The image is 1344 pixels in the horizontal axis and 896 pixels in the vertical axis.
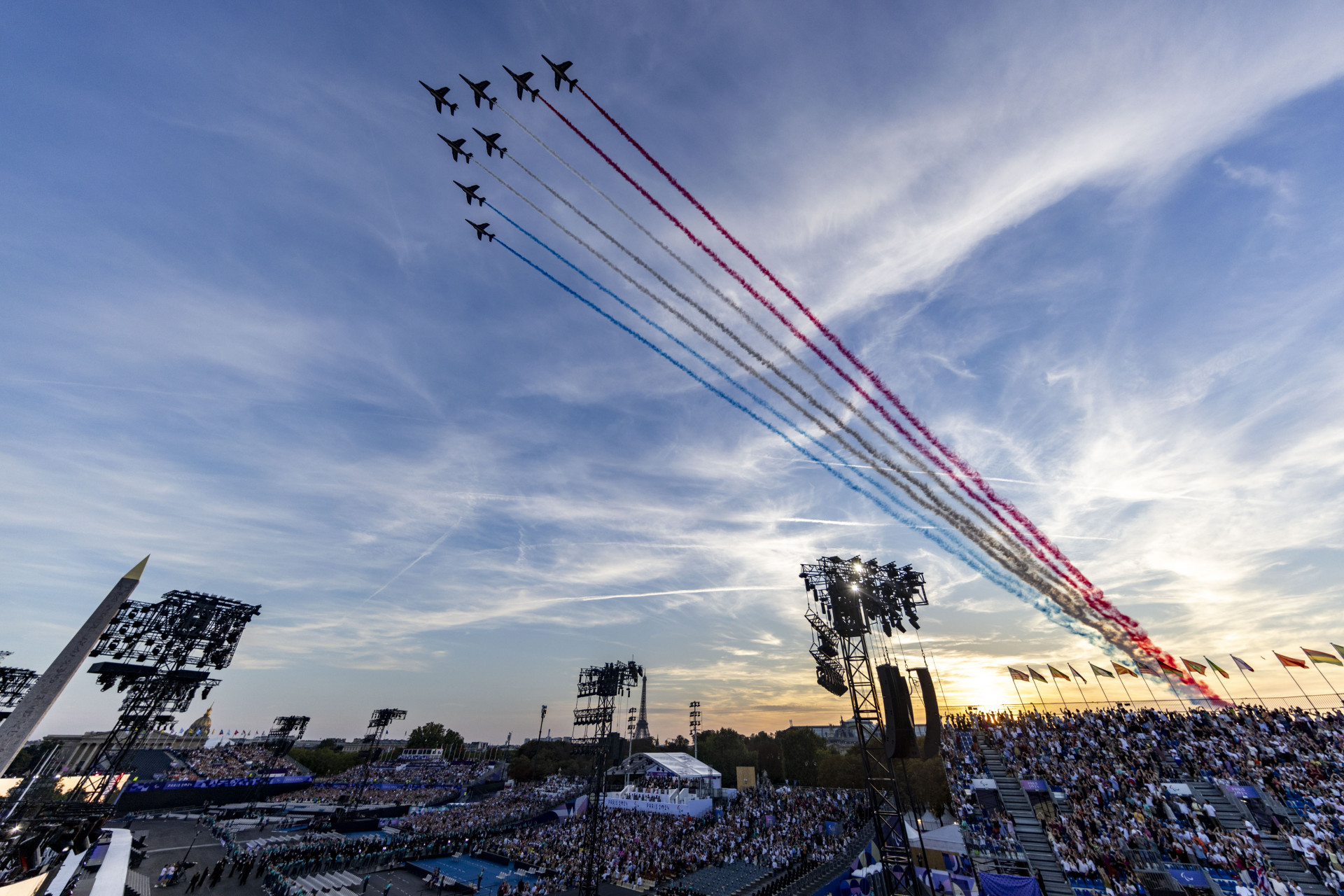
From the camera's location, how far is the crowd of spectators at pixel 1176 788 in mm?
18594

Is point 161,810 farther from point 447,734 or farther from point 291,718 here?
point 447,734

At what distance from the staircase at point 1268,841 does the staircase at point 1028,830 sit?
6.76m

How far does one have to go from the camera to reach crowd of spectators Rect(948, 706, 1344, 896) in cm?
1859

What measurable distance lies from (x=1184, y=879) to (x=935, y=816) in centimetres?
1721

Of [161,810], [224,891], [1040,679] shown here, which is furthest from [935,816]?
[161,810]

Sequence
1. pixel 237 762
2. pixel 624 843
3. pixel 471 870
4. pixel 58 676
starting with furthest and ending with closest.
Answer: pixel 237 762 → pixel 624 843 → pixel 471 870 → pixel 58 676

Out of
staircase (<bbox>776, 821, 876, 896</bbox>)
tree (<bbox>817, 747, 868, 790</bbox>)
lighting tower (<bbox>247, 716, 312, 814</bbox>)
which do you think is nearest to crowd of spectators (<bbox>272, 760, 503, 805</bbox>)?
lighting tower (<bbox>247, 716, 312, 814</bbox>)

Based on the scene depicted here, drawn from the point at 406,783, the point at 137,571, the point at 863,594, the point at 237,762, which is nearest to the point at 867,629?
the point at 863,594

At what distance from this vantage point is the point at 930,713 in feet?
60.8

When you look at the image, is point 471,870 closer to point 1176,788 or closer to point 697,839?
point 697,839

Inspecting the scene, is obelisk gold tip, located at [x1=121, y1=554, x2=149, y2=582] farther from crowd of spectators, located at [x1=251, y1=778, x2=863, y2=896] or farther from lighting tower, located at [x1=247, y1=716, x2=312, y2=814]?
lighting tower, located at [x1=247, y1=716, x2=312, y2=814]

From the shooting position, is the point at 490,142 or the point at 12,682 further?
the point at 12,682

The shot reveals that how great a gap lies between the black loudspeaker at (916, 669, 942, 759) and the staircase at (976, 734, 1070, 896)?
8978 millimetres

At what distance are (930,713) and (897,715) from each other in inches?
74.4
